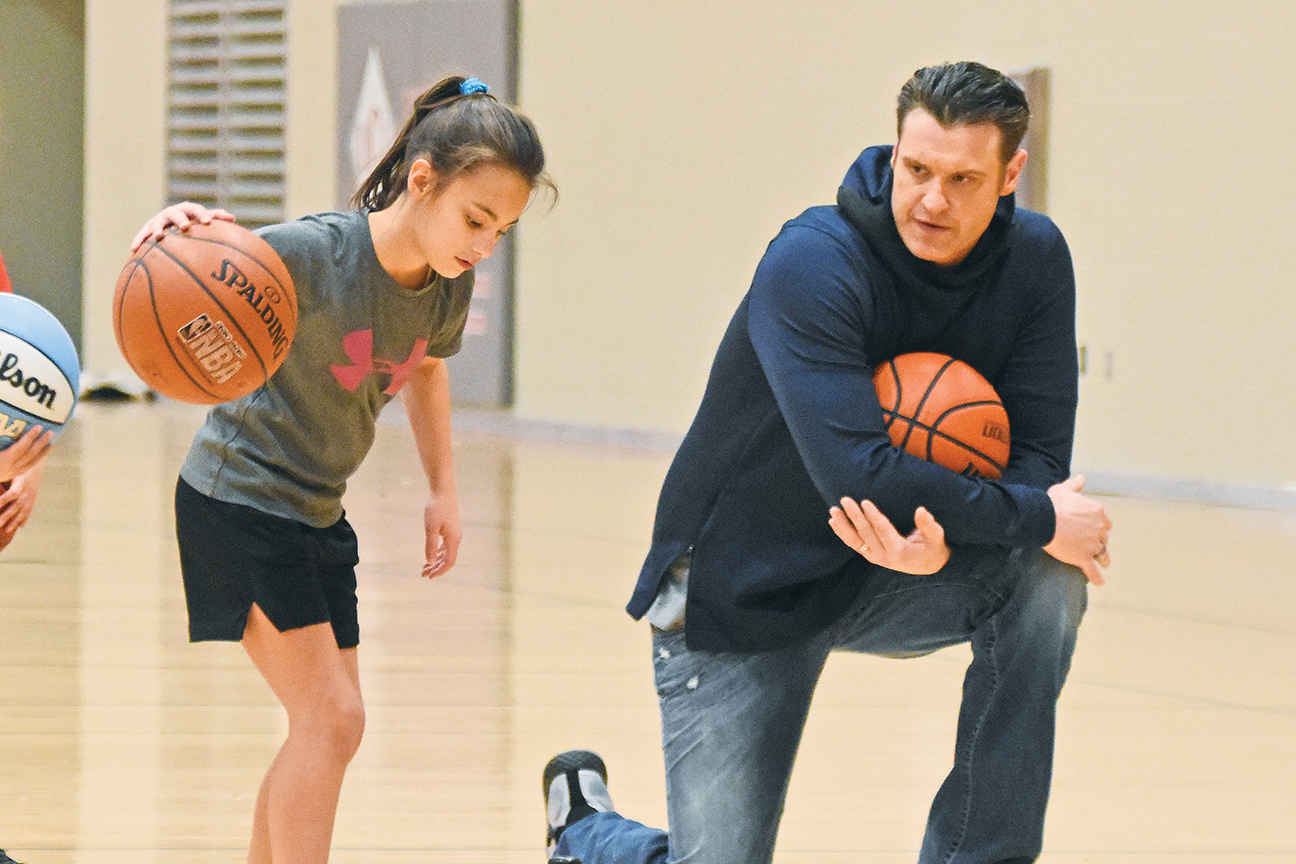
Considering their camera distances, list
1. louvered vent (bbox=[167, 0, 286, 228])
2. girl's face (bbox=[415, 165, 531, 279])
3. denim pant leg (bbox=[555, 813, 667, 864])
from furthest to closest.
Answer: louvered vent (bbox=[167, 0, 286, 228]) < denim pant leg (bbox=[555, 813, 667, 864]) < girl's face (bbox=[415, 165, 531, 279])

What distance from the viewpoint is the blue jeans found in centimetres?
206

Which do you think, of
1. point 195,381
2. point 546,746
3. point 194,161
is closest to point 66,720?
point 546,746

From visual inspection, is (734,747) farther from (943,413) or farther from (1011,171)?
(1011,171)

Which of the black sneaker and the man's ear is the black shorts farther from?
the man's ear

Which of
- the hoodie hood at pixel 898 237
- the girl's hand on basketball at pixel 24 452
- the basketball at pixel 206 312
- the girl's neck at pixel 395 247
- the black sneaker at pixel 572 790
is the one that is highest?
the hoodie hood at pixel 898 237

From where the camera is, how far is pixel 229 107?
34.8 ft

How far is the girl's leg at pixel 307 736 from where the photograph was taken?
2160 millimetres

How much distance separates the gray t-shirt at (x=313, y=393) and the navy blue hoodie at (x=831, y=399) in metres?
0.45

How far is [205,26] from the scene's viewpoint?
422 inches

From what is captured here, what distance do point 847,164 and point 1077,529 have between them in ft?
18.5

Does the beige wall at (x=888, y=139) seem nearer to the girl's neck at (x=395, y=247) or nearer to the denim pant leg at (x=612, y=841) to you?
the denim pant leg at (x=612, y=841)

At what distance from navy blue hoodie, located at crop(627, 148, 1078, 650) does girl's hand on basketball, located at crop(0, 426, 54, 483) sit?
2.84 feet

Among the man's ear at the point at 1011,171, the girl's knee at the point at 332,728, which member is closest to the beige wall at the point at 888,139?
the man's ear at the point at 1011,171

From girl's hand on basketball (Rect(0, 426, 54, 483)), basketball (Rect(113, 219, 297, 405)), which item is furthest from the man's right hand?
girl's hand on basketball (Rect(0, 426, 54, 483))
